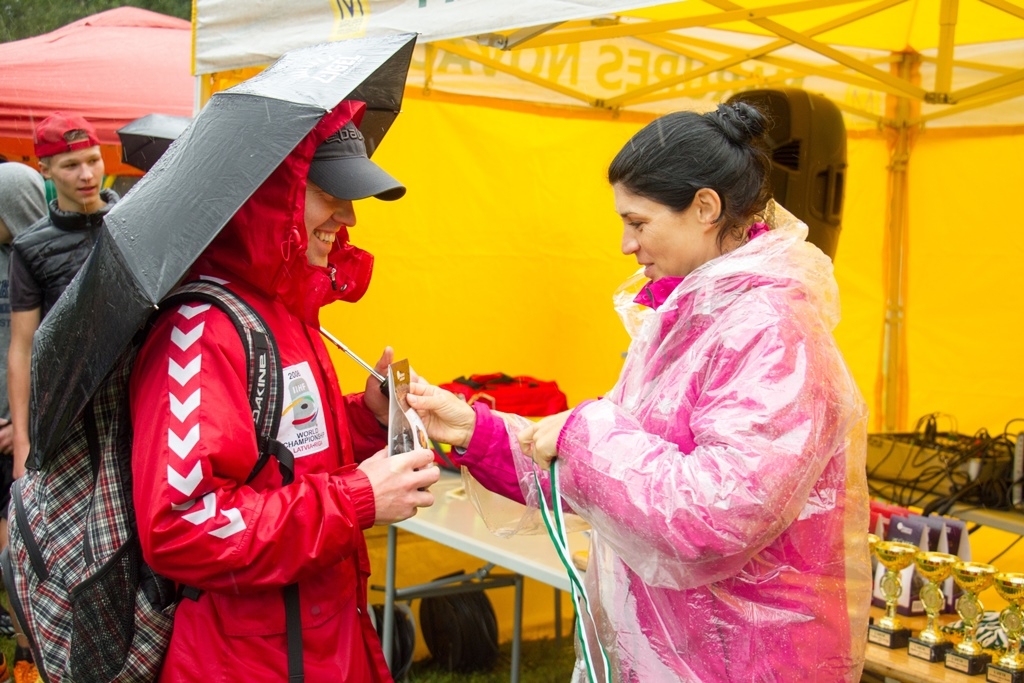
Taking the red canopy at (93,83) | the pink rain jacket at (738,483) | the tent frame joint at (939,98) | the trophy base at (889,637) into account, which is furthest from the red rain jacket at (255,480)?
the red canopy at (93,83)

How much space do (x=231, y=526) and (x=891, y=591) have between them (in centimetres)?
168

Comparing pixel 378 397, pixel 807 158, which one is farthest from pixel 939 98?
pixel 378 397

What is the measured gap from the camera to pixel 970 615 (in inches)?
90.1

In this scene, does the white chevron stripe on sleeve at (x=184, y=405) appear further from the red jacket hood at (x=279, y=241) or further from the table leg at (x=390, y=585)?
the table leg at (x=390, y=585)

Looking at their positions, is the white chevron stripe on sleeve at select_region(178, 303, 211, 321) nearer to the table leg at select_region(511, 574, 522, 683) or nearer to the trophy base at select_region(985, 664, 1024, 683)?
the trophy base at select_region(985, 664, 1024, 683)

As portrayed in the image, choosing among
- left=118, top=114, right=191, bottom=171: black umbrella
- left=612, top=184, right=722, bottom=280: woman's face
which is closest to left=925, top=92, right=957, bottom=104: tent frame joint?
left=118, top=114, right=191, bottom=171: black umbrella

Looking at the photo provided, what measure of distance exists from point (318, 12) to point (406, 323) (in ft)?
5.33

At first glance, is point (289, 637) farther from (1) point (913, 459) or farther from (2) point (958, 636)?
(1) point (913, 459)

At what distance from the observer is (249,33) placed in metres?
3.58

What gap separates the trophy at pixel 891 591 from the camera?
2.38m

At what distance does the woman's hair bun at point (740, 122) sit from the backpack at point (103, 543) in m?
0.76

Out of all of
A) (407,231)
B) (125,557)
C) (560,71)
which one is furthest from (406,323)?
(125,557)

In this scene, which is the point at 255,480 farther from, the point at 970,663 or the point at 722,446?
the point at 970,663

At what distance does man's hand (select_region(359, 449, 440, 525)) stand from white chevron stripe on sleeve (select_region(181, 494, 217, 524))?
9.5 inches
